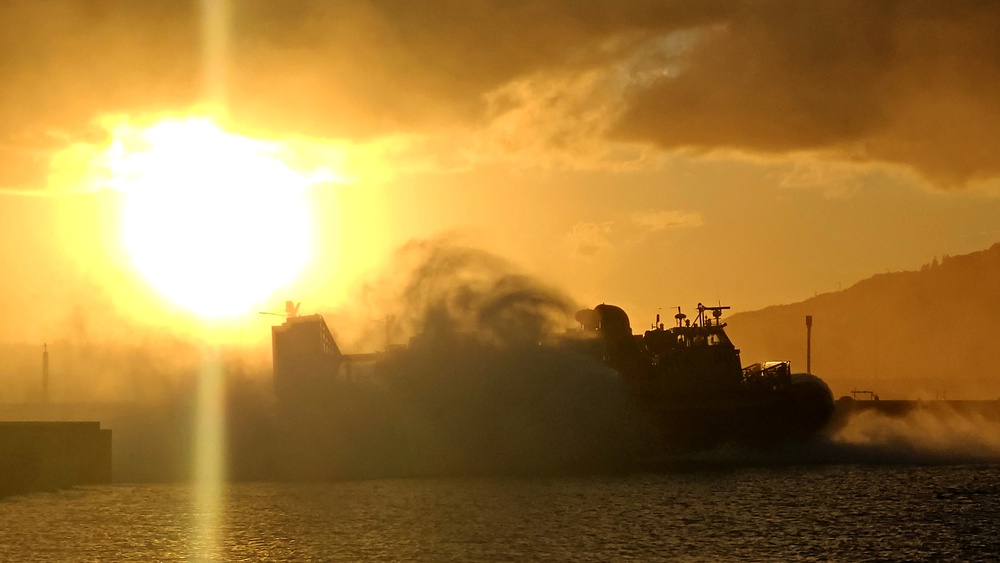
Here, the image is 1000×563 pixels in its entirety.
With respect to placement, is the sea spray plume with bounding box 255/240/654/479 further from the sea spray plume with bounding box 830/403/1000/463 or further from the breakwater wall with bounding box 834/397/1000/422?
the breakwater wall with bounding box 834/397/1000/422

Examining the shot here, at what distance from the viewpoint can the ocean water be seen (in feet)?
144

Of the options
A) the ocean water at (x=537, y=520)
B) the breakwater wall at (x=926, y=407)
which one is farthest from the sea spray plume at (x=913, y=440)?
the breakwater wall at (x=926, y=407)

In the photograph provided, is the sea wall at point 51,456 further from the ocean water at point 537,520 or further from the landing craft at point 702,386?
the landing craft at point 702,386

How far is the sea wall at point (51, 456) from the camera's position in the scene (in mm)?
68000

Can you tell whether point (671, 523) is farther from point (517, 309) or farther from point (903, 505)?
point (517, 309)

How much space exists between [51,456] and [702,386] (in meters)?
36.6

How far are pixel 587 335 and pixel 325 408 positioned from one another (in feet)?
51.6

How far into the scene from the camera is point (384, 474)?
66.4 m

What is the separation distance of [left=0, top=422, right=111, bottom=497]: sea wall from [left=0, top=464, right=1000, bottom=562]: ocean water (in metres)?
3.88

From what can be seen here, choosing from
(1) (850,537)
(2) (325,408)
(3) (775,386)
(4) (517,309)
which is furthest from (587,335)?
(1) (850,537)

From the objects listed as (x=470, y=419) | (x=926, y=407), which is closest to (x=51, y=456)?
(x=470, y=419)

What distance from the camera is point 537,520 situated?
49781mm

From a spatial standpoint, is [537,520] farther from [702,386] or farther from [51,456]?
[51,456]

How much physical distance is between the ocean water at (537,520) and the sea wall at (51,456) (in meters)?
3.88
